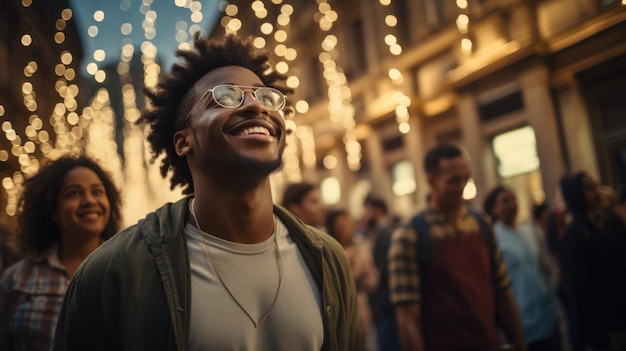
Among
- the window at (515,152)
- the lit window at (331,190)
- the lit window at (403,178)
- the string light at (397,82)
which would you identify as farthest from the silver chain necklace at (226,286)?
the lit window at (331,190)

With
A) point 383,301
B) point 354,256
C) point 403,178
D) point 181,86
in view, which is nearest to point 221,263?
point 181,86

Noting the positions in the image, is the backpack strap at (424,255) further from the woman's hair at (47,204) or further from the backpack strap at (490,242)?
the woman's hair at (47,204)

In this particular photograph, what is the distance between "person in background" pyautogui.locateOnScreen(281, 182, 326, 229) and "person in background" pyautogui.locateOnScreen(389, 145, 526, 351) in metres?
1.40

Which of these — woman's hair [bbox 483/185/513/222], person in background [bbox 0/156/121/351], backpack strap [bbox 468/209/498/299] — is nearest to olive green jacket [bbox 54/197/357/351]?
person in background [bbox 0/156/121/351]

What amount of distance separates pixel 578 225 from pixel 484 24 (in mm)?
8068

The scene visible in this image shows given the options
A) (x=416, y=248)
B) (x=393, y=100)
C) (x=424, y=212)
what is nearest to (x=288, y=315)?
(x=416, y=248)

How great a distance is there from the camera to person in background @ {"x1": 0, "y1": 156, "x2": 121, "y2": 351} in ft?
8.07

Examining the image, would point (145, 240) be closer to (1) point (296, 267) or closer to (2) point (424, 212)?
(1) point (296, 267)

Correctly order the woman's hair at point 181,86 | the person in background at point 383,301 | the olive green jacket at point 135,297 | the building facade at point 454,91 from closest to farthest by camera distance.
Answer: the olive green jacket at point 135,297 < the woman's hair at point 181,86 < the building facade at point 454,91 < the person in background at point 383,301

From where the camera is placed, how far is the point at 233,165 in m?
1.71

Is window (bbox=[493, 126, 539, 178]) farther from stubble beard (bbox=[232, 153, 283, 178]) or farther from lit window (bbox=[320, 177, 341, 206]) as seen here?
stubble beard (bbox=[232, 153, 283, 178])

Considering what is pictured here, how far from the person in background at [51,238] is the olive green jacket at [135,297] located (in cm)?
107

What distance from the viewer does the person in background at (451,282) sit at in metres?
2.80

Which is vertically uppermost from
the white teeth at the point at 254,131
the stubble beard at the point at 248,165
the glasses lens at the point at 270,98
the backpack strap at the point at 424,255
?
the glasses lens at the point at 270,98
